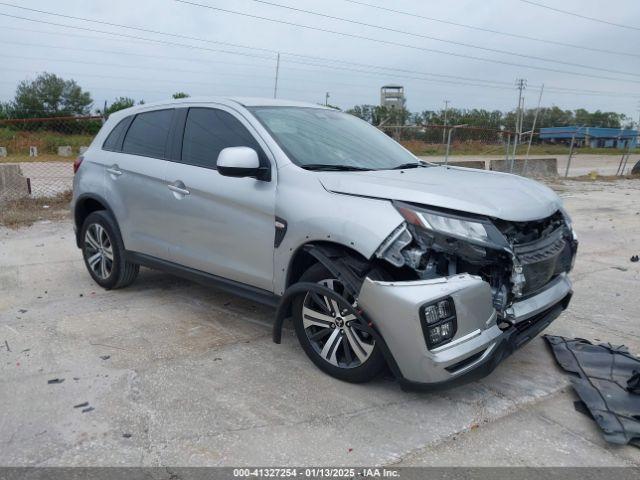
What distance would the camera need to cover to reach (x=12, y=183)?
9.88 metres

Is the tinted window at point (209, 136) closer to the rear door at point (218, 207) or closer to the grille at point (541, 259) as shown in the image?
the rear door at point (218, 207)

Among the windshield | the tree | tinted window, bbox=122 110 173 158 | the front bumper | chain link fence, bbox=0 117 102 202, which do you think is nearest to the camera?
the front bumper

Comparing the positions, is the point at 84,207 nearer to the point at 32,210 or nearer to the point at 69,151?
the point at 32,210

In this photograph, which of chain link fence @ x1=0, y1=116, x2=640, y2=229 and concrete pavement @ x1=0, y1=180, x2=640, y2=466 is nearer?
concrete pavement @ x1=0, y1=180, x2=640, y2=466

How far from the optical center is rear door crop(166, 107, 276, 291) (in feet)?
12.8

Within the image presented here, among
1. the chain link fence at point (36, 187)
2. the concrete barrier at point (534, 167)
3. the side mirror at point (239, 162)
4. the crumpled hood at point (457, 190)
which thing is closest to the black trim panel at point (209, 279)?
the side mirror at point (239, 162)

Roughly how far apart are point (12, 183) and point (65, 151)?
48.1ft

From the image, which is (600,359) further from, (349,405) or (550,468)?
(349,405)

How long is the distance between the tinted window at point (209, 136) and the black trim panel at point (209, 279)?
2.77ft

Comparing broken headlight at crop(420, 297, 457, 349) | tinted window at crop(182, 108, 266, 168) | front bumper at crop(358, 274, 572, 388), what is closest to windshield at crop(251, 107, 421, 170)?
tinted window at crop(182, 108, 266, 168)

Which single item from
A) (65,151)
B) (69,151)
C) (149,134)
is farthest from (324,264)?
(69,151)

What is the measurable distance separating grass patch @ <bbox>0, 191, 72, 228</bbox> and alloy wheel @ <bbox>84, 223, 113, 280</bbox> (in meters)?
3.62

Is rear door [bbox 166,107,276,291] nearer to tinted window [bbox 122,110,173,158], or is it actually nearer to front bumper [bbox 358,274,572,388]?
tinted window [bbox 122,110,173,158]

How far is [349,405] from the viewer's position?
3328 millimetres
